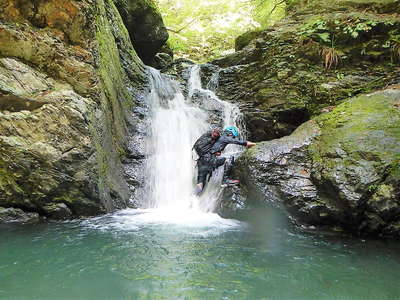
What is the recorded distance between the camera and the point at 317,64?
9.43m

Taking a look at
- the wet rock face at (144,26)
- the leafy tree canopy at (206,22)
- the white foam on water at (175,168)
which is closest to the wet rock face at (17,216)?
the white foam on water at (175,168)

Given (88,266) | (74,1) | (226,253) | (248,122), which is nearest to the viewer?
(88,266)

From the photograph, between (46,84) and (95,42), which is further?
(95,42)

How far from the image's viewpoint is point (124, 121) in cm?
888

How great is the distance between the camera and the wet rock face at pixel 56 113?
5.76m

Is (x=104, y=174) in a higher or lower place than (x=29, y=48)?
lower

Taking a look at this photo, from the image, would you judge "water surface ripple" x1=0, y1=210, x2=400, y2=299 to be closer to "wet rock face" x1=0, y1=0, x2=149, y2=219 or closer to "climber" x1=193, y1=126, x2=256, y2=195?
"wet rock face" x1=0, y1=0, x2=149, y2=219

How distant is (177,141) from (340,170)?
540cm

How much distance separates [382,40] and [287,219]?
21.0ft

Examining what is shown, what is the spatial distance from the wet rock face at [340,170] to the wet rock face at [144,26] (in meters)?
9.57

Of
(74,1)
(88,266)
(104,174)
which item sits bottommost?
(88,266)

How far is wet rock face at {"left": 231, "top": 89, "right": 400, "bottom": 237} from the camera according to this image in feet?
17.0

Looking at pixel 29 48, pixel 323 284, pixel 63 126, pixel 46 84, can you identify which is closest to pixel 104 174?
pixel 63 126

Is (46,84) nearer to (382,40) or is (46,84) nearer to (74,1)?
(74,1)
